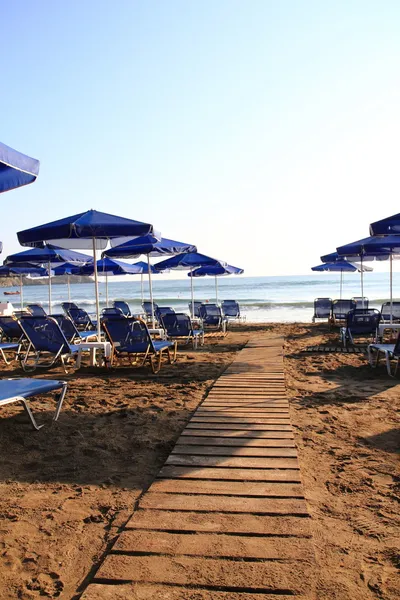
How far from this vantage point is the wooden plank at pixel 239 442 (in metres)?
3.33

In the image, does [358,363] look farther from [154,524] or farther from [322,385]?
[154,524]

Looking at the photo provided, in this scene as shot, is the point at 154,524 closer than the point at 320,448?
Yes

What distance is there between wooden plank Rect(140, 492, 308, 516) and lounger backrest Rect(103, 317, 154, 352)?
3996mm

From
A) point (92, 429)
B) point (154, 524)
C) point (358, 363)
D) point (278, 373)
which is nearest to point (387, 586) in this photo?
point (154, 524)

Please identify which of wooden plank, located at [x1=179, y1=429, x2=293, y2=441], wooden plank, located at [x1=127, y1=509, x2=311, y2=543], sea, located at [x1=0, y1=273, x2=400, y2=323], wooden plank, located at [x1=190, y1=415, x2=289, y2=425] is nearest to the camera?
Answer: wooden plank, located at [x1=127, y1=509, x2=311, y2=543]

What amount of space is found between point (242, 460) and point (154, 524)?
0.92 metres

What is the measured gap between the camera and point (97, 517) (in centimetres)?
245

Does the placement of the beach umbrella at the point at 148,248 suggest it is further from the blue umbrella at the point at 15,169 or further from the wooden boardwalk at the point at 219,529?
the wooden boardwalk at the point at 219,529

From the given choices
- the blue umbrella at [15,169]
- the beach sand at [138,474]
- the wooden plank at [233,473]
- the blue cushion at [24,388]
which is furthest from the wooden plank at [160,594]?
the blue umbrella at [15,169]

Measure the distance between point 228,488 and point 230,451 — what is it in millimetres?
590

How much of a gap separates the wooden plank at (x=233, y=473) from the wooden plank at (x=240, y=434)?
0.61 metres

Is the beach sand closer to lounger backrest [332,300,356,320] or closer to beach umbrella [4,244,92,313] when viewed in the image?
beach umbrella [4,244,92,313]

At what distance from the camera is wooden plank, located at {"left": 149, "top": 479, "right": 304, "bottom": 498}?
101 inches

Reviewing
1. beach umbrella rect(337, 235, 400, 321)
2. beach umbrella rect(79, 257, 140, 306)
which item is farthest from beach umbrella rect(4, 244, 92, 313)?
beach umbrella rect(337, 235, 400, 321)
